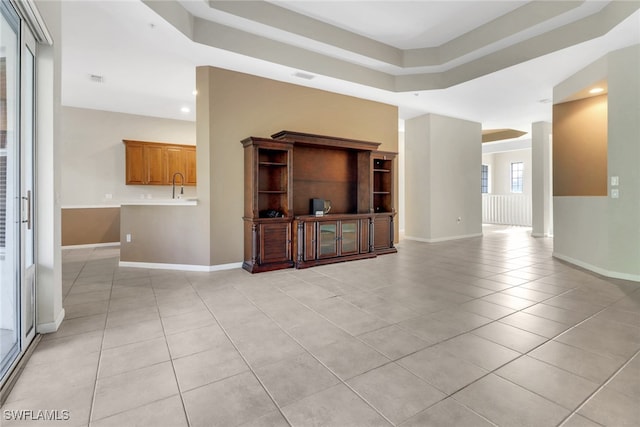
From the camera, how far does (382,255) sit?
5844mm

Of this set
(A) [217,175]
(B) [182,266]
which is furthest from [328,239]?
(B) [182,266]

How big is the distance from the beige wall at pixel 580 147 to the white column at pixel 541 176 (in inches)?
123

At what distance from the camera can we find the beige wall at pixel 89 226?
21.7 feet

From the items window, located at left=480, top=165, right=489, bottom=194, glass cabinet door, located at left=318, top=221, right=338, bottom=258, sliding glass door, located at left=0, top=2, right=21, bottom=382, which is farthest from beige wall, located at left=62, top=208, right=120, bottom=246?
window, located at left=480, top=165, right=489, bottom=194

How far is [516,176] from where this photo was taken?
12352 mm

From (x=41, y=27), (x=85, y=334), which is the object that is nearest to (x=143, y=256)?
(x=85, y=334)

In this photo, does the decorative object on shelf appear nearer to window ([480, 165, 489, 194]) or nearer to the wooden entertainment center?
the wooden entertainment center

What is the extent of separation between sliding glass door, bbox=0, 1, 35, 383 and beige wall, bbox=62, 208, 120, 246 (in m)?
5.19

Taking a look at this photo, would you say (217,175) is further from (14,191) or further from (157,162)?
(157,162)

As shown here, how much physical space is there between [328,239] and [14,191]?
375 centimetres

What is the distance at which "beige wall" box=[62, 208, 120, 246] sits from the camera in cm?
662

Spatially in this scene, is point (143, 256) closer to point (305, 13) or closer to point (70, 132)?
point (70, 132)

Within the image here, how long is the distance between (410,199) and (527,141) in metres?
5.97

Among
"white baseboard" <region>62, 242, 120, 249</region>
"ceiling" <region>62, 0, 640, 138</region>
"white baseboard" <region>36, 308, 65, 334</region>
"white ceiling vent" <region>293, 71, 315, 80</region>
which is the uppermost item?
"ceiling" <region>62, 0, 640, 138</region>
